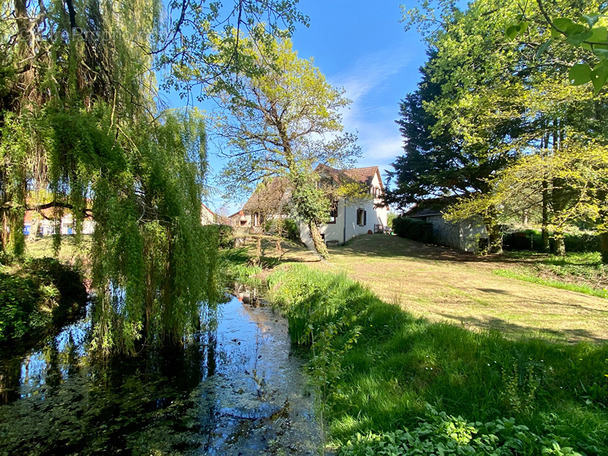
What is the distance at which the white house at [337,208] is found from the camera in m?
14.3

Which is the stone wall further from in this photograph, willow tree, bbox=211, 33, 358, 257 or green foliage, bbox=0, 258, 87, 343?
green foliage, bbox=0, 258, 87, 343

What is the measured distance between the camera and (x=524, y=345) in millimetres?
3846

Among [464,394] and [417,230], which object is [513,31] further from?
[417,230]

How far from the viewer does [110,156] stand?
4066 millimetres

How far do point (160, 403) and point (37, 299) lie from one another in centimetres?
453

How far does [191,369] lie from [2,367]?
2935 millimetres

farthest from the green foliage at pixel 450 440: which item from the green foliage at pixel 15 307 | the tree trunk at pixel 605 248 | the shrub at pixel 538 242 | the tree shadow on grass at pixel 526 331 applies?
the shrub at pixel 538 242

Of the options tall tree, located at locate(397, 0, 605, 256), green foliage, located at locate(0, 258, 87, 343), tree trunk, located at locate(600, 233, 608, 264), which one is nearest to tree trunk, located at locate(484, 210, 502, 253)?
tall tree, located at locate(397, 0, 605, 256)

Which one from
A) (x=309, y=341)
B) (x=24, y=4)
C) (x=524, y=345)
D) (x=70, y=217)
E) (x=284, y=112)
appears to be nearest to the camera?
(x=524, y=345)

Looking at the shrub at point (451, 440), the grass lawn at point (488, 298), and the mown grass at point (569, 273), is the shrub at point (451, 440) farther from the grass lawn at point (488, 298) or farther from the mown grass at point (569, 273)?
the mown grass at point (569, 273)

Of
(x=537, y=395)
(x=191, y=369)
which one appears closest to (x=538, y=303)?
(x=537, y=395)

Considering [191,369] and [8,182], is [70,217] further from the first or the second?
[191,369]

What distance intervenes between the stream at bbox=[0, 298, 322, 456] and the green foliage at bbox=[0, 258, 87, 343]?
1.91 feet

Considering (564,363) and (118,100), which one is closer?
(564,363)
